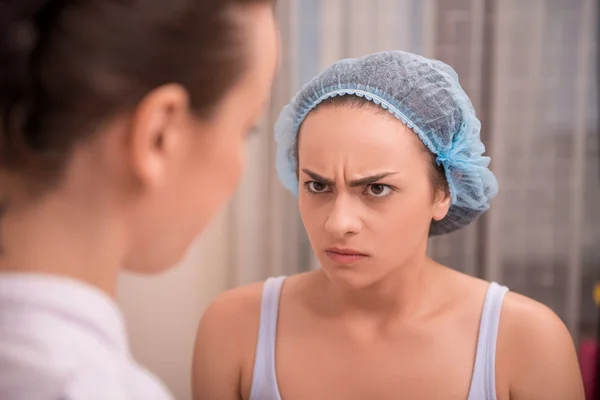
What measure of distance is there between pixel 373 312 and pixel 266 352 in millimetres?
203

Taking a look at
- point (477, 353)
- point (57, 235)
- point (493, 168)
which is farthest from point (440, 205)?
point (493, 168)

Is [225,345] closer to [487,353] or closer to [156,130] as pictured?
[487,353]

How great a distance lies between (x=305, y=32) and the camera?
1916 millimetres

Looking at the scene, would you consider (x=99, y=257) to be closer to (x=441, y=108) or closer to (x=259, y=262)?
(x=441, y=108)

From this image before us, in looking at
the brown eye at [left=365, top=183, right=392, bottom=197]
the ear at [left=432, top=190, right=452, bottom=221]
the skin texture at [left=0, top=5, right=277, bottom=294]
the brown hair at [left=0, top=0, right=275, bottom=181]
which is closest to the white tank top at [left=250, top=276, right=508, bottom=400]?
the ear at [left=432, top=190, right=452, bottom=221]

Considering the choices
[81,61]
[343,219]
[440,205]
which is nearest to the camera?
[81,61]

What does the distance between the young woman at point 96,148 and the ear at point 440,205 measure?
60cm

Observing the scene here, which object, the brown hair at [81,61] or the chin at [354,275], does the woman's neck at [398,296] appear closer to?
the chin at [354,275]

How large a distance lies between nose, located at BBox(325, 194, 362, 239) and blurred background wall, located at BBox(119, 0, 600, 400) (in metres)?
0.92

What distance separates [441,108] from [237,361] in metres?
0.57

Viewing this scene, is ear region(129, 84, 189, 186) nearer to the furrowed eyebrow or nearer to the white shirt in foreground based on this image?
the white shirt in foreground

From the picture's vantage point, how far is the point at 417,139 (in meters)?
1.02

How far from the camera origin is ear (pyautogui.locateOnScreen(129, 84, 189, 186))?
481 mm

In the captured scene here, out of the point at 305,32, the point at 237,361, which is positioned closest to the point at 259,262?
the point at 305,32
